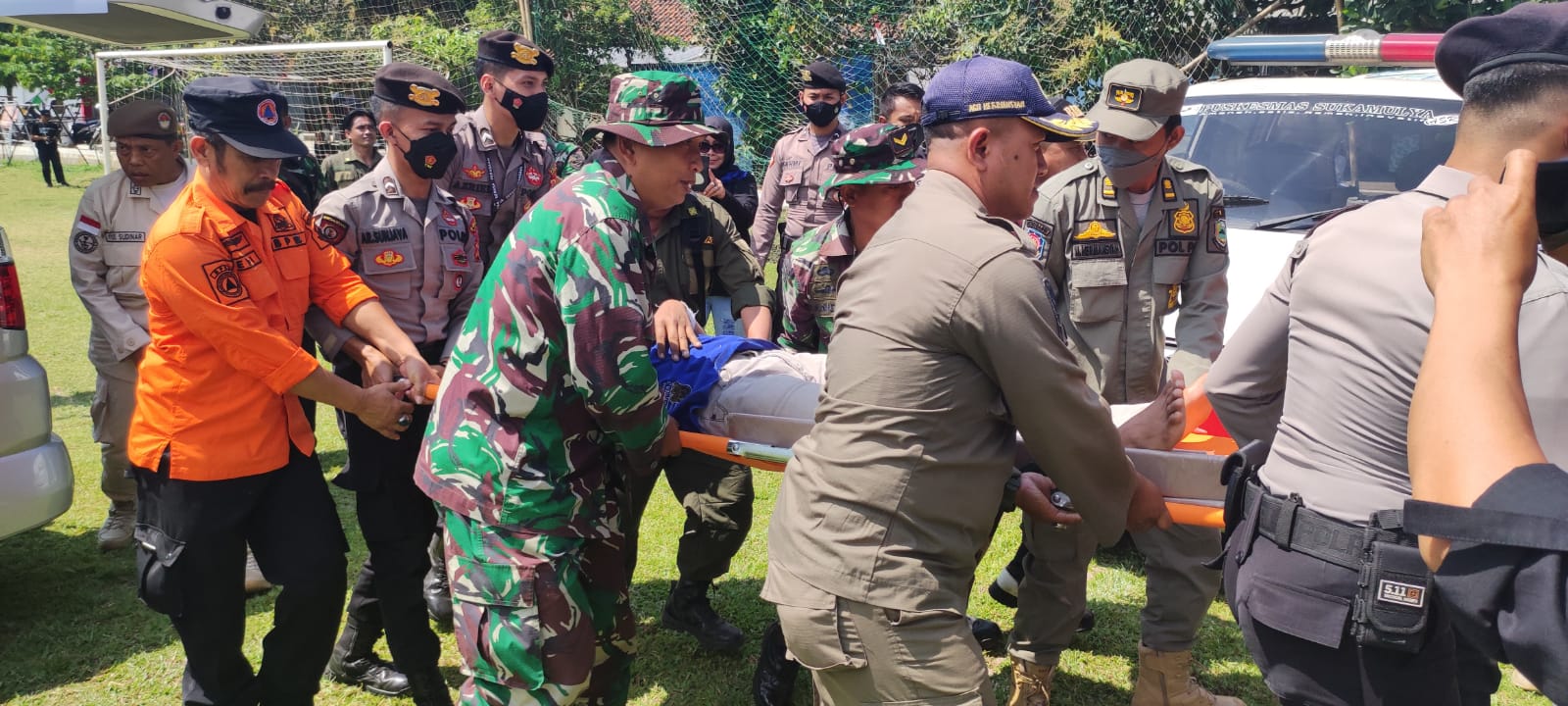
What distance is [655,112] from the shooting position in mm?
2756

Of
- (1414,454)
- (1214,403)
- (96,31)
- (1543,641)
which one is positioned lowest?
(1214,403)

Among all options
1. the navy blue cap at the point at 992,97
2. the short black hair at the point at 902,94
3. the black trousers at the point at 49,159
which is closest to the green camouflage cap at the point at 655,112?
the navy blue cap at the point at 992,97

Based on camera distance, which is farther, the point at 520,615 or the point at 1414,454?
the point at 520,615

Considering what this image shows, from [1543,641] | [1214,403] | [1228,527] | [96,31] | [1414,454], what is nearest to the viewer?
[1543,641]

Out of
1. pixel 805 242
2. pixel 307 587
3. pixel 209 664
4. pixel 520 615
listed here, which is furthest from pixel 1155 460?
pixel 209 664

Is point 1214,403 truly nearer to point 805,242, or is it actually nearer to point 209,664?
point 805,242

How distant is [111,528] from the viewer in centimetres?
539

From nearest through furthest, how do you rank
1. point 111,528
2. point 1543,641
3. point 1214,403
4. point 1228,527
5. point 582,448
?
point 1543,641, point 1228,527, point 1214,403, point 582,448, point 111,528

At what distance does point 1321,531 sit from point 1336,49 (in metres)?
4.02

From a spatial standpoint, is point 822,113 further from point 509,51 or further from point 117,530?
point 117,530

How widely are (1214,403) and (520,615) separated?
1.71m

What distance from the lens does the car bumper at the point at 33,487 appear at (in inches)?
162

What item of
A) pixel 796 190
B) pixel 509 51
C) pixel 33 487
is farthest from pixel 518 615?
pixel 796 190

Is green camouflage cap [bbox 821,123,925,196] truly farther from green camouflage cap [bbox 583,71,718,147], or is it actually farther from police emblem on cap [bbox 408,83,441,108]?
police emblem on cap [bbox 408,83,441,108]
